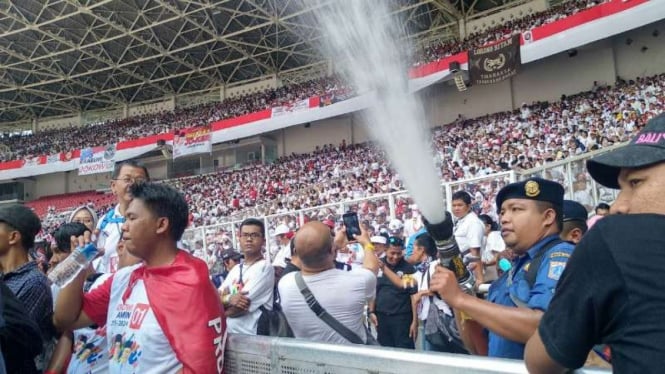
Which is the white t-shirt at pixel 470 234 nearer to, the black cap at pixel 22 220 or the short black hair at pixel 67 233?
the short black hair at pixel 67 233

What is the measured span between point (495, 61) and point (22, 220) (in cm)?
1693

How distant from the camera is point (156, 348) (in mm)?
1787

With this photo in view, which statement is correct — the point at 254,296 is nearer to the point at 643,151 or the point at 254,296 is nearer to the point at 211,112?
the point at 643,151

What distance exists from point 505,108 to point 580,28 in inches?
186

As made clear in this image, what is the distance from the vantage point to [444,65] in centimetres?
1827

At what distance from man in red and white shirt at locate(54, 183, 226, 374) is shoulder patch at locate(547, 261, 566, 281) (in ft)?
3.66

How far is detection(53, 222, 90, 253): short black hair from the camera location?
122 inches

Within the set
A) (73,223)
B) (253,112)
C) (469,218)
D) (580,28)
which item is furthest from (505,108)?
(73,223)

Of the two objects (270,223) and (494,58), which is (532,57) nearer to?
(494,58)

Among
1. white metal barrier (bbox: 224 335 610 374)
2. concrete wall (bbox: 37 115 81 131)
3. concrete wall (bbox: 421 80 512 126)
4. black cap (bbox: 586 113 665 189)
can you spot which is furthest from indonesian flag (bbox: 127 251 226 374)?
concrete wall (bbox: 37 115 81 131)

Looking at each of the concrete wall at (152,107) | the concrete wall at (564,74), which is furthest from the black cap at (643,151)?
the concrete wall at (152,107)

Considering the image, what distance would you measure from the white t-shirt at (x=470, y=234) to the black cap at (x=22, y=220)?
3.54 m

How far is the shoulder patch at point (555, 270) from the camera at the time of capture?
157cm

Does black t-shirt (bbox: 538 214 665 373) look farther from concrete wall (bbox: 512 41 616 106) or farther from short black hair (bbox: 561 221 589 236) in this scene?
concrete wall (bbox: 512 41 616 106)
